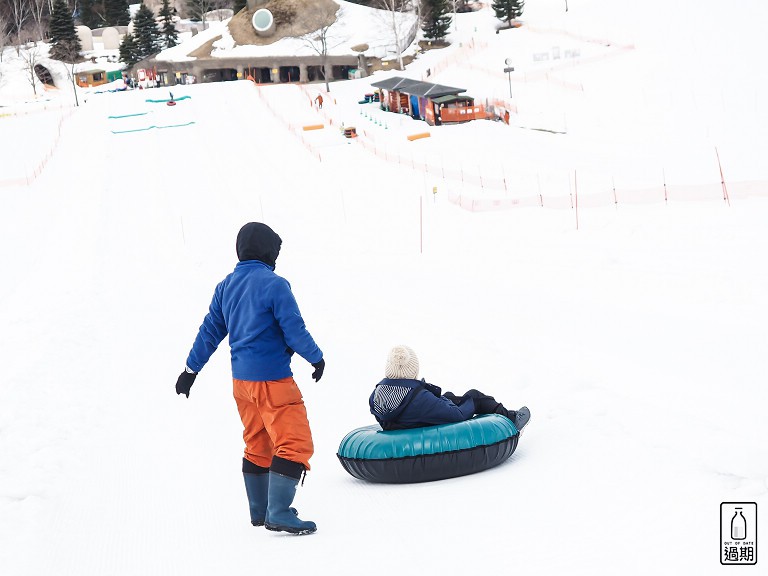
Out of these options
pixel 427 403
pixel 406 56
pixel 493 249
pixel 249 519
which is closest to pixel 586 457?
pixel 427 403

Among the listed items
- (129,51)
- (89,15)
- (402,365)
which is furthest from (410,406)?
(89,15)

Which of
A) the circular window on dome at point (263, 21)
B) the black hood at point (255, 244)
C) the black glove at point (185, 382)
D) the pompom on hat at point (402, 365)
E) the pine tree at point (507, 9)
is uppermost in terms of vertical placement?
the circular window on dome at point (263, 21)

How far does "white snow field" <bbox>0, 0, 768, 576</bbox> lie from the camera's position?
18.9 feet

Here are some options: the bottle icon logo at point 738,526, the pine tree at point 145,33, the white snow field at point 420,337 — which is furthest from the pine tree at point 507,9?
the bottle icon logo at point 738,526

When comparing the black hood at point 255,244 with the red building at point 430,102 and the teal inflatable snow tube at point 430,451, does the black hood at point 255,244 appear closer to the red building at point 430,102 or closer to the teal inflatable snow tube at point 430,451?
the teal inflatable snow tube at point 430,451

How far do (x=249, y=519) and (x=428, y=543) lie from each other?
1565mm

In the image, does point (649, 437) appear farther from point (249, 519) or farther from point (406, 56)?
point (406, 56)

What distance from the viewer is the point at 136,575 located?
5598 millimetres

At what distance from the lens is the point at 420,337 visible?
12016mm

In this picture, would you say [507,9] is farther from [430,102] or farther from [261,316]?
[261,316]

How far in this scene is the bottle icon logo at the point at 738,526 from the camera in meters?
4.98

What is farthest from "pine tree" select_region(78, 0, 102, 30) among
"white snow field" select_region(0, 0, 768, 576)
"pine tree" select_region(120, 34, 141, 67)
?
"white snow field" select_region(0, 0, 768, 576)

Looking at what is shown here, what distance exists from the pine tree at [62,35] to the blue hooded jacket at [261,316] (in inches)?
3122

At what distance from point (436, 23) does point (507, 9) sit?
192 inches
